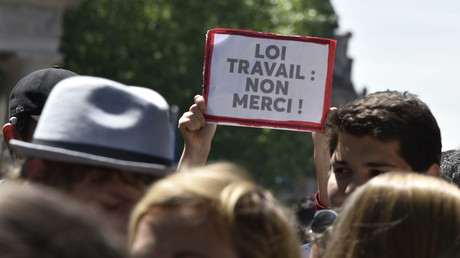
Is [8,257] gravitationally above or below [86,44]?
above

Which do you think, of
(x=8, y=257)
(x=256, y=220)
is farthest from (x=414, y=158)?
(x=8, y=257)

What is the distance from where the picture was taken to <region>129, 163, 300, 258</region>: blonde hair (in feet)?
7.16

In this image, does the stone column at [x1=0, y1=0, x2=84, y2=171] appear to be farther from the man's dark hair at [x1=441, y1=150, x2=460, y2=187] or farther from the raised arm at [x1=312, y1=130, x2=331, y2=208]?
the raised arm at [x1=312, y1=130, x2=331, y2=208]

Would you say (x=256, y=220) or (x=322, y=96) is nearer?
(x=256, y=220)

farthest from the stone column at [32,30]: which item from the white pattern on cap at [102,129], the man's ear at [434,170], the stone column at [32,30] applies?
the white pattern on cap at [102,129]

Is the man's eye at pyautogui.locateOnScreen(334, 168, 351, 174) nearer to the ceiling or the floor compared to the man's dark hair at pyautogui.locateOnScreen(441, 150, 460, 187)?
nearer to the ceiling

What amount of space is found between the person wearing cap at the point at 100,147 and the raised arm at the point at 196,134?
1248 mm

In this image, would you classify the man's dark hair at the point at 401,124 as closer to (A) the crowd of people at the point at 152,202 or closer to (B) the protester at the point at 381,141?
(B) the protester at the point at 381,141

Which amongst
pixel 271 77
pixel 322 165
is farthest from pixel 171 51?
pixel 322 165

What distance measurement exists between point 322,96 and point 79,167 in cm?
211

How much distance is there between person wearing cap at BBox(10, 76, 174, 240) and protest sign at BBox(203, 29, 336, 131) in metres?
1.77

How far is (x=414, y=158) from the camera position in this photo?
12.0 ft

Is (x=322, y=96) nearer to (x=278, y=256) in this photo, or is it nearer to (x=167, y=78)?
(x=278, y=256)

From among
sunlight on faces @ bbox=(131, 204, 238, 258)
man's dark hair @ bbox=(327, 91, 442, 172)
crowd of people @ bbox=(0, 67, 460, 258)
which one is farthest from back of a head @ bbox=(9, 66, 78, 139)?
sunlight on faces @ bbox=(131, 204, 238, 258)
